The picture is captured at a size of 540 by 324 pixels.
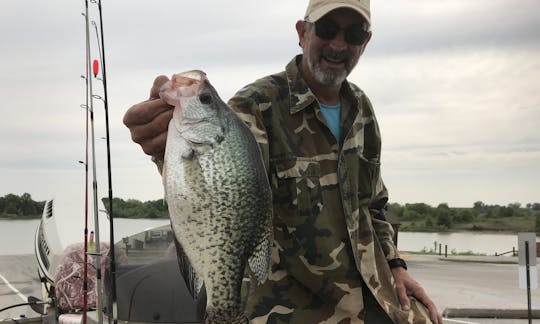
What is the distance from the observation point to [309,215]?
3.24 m

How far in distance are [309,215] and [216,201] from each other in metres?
1.09

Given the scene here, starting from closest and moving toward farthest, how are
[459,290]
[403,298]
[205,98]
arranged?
1. [205,98]
2. [403,298]
3. [459,290]

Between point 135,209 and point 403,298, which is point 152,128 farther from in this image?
point 135,209

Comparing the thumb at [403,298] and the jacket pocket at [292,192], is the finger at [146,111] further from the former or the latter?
the thumb at [403,298]

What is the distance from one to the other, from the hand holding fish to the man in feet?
2.04

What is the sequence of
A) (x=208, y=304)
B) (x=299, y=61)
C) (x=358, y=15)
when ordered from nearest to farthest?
(x=208, y=304) < (x=358, y=15) < (x=299, y=61)

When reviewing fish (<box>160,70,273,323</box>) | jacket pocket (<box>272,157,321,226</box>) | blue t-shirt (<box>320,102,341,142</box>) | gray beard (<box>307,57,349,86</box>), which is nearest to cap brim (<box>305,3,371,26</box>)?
gray beard (<box>307,57,349,86</box>)

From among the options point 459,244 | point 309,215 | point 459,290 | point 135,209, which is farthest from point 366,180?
point 459,244

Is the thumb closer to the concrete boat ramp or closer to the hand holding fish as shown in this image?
the hand holding fish

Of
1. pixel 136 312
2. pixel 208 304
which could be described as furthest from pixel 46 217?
pixel 208 304

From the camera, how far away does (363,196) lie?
12.1 ft

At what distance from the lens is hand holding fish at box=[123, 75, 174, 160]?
253cm

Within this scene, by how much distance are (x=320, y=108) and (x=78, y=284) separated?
15.3ft

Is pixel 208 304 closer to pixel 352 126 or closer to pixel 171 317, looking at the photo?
pixel 352 126
